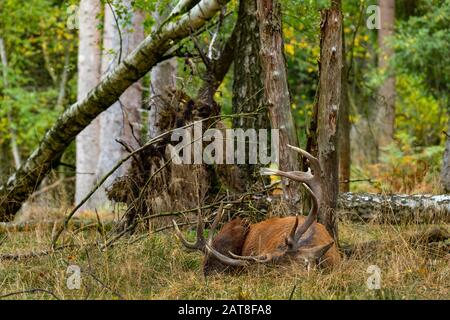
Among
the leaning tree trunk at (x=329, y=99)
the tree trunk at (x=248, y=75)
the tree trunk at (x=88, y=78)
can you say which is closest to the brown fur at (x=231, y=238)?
the leaning tree trunk at (x=329, y=99)

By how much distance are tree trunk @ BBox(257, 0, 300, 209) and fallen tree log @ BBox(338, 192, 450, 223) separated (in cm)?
107

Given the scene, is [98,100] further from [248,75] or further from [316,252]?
[316,252]

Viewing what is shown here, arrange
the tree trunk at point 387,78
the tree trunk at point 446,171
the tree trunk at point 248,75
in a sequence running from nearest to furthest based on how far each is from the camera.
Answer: the tree trunk at point 248,75
the tree trunk at point 446,171
the tree trunk at point 387,78

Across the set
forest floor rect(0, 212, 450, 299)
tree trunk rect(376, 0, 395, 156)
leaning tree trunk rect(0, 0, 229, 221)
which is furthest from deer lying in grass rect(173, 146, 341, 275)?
tree trunk rect(376, 0, 395, 156)

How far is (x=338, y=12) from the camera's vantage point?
7211mm

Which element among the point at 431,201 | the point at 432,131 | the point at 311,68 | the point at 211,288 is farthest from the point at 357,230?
the point at 432,131

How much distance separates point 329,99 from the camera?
716cm

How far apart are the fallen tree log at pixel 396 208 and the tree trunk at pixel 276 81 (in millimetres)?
1069

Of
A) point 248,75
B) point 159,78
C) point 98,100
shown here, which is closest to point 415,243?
point 248,75

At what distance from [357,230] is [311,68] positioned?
34.1ft

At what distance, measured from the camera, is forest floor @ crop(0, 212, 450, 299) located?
18.8ft

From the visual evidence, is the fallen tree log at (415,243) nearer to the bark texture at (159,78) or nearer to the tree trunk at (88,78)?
the bark texture at (159,78)

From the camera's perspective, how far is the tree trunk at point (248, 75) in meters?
8.86

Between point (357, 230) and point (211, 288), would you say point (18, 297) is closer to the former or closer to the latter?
point (211, 288)
